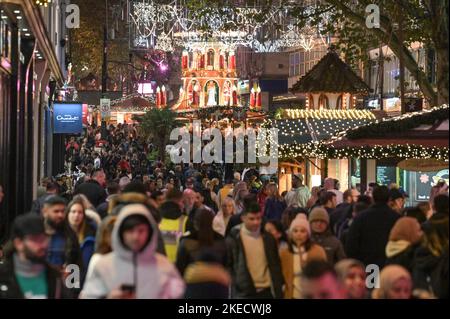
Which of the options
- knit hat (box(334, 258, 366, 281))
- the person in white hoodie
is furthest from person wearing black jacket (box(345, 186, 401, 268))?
the person in white hoodie

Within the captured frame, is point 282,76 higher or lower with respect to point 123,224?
higher

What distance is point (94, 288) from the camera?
30.8 ft

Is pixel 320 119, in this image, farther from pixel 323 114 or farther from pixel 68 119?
pixel 68 119

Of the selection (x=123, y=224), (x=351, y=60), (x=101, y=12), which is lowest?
(x=123, y=224)

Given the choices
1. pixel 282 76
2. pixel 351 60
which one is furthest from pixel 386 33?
pixel 282 76

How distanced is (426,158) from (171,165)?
24.7 m

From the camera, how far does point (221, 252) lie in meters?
12.7

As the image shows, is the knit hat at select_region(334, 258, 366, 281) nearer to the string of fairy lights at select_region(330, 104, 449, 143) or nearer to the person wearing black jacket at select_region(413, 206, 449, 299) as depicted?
the person wearing black jacket at select_region(413, 206, 449, 299)

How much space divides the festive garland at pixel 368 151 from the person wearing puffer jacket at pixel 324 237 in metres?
8.03

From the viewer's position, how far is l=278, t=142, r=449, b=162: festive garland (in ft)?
81.0

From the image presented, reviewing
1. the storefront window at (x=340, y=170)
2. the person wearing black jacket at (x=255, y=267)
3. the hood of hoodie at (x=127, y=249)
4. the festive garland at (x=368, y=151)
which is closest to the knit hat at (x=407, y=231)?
the person wearing black jacket at (x=255, y=267)

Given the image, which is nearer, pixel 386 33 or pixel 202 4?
pixel 386 33

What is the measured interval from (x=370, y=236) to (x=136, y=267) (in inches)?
235

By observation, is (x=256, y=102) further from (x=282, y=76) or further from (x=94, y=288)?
(x=94, y=288)
